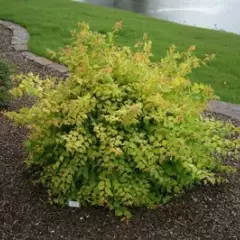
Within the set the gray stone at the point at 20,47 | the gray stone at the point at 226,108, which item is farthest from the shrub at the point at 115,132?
the gray stone at the point at 20,47

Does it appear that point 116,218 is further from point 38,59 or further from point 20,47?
point 20,47

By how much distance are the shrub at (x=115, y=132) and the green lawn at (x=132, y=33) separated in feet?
8.51

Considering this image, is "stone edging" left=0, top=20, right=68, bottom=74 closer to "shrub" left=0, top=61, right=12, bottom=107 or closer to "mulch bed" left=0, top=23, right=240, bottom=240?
"shrub" left=0, top=61, right=12, bottom=107

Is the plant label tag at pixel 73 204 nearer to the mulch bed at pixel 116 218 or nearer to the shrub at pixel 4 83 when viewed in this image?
the mulch bed at pixel 116 218

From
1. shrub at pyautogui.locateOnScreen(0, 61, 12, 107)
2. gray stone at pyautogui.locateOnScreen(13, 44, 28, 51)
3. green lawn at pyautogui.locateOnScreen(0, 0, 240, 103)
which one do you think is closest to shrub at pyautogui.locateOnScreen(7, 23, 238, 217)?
shrub at pyautogui.locateOnScreen(0, 61, 12, 107)

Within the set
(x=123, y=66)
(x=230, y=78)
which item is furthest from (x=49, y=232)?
(x=230, y=78)

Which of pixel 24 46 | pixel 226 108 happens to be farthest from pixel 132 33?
pixel 226 108

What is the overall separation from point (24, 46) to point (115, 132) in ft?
Answer: 15.3

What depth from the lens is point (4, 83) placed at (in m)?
4.62

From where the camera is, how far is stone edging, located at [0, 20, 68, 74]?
19.6ft

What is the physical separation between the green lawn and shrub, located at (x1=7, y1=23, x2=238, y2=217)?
259cm

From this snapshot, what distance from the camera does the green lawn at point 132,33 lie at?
20.8 ft

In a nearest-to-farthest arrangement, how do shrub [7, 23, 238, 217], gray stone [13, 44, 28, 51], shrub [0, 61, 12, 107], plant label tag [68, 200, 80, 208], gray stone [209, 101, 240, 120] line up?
shrub [7, 23, 238, 217], plant label tag [68, 200, 80, 208], shrub [0, 61, 12, 107], gray stone [209, 101, 240, 120], gray stone [13, 44, 28, 51]

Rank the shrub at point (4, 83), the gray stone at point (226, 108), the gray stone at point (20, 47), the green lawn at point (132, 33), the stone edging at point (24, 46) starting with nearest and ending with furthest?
the shrub at point (4, 83)
the gray stone at point (226, 108)
the stone edging at point (24, 46)
the green lawn at point (132, 33)
the gray stone at point (20, 47)
